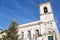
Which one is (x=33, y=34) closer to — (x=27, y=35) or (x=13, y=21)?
(x=27, y=35)

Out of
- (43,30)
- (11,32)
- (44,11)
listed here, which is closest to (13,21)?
(11,32)

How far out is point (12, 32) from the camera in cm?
2247

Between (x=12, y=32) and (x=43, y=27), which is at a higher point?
(x=43, y=27)

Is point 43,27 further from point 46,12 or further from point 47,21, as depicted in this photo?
point 46,12

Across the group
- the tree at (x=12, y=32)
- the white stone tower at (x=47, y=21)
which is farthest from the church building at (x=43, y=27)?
the tree at (x=12, y=32)

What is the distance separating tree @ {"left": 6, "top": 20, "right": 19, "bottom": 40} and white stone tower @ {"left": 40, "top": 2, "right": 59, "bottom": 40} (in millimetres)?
10123

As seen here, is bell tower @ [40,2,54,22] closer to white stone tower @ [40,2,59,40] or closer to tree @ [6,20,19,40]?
white stone tower @ [40,2,59,40]

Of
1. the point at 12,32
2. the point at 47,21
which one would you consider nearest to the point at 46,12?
the point at 47,21

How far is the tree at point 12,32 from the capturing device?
71.7 ft

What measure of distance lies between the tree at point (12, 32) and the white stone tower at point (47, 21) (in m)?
10.1

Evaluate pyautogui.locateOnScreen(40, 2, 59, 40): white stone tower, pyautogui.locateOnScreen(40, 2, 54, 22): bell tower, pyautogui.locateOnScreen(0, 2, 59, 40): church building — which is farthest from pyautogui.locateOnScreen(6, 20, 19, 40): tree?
pyautogui.locateOnScreen(40, 2, 54, 22): bell tower

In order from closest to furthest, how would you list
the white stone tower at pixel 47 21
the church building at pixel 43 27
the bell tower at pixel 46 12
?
the white stone tower at pixel 47 21
the church building at pixel 43 27
the bell tower at pixel 46 12

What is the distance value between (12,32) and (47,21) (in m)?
12.6

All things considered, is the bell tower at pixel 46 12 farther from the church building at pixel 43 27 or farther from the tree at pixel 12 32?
the tree at pixel 12 32
